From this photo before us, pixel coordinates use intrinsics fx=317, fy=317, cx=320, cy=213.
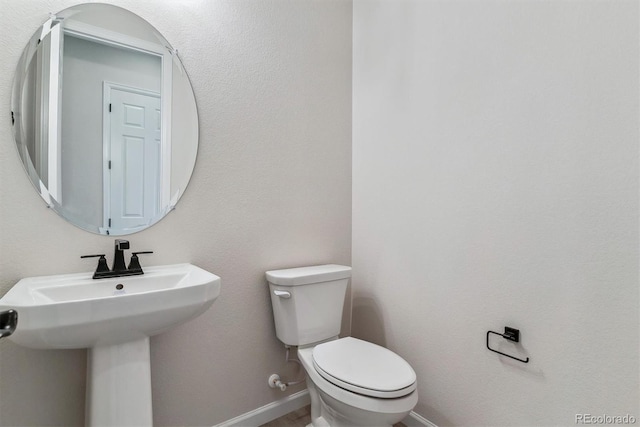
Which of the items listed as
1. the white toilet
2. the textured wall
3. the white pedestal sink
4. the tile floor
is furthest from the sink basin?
the tile floor

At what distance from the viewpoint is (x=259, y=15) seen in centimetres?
166

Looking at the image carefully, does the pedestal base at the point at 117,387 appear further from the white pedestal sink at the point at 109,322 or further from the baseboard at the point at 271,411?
the baseboard at the point at 271,411

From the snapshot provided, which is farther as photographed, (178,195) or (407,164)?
(407,164)

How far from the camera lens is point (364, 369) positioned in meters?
1.29

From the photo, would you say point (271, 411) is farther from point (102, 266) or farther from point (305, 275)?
point (102, 266)

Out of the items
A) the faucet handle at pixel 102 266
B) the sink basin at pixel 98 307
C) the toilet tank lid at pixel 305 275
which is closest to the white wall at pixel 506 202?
the toilet tank lid at pixel 305 275

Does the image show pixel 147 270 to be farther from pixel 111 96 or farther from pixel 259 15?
pixel 259 15

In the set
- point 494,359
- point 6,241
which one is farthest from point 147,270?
point 494,359

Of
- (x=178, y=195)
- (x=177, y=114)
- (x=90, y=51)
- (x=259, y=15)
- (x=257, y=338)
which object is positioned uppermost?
(x=259, y=15)

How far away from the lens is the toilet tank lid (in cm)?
154

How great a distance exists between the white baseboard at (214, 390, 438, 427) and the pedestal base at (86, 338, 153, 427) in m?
0.60

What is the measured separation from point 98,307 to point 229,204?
757 mm

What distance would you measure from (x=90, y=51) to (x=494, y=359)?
207 centimetres

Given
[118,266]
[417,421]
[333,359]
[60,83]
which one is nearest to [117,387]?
[118,266]
